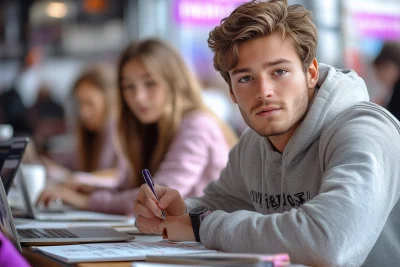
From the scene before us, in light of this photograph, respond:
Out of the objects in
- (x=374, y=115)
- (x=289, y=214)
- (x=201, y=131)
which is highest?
(x=374, y=115)

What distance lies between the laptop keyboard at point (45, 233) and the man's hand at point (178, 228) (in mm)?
219

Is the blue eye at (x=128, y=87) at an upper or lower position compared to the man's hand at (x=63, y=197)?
upper

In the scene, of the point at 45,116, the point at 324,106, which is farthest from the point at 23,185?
the point at 45,116

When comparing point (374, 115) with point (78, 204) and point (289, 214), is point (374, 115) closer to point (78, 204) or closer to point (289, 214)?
point (289, 214)

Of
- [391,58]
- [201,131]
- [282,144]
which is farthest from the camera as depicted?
[391,58]

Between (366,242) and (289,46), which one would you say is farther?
(289,46)

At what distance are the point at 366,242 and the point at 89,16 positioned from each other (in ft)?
24.1

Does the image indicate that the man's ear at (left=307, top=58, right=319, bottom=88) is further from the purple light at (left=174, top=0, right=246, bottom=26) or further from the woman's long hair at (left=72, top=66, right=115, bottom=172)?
the purple light at (left=174, top=0, right=246, bottom=26)

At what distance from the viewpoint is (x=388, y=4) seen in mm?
4637

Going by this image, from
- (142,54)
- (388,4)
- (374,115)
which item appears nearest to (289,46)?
(374,115)

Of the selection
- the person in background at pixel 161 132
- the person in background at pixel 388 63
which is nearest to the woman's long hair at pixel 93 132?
the person in background at pixel 161 132

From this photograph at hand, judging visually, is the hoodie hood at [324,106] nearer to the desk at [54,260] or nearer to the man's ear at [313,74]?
the man's ear at [313,74]

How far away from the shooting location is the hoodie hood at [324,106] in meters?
1.35

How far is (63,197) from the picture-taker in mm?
2477
